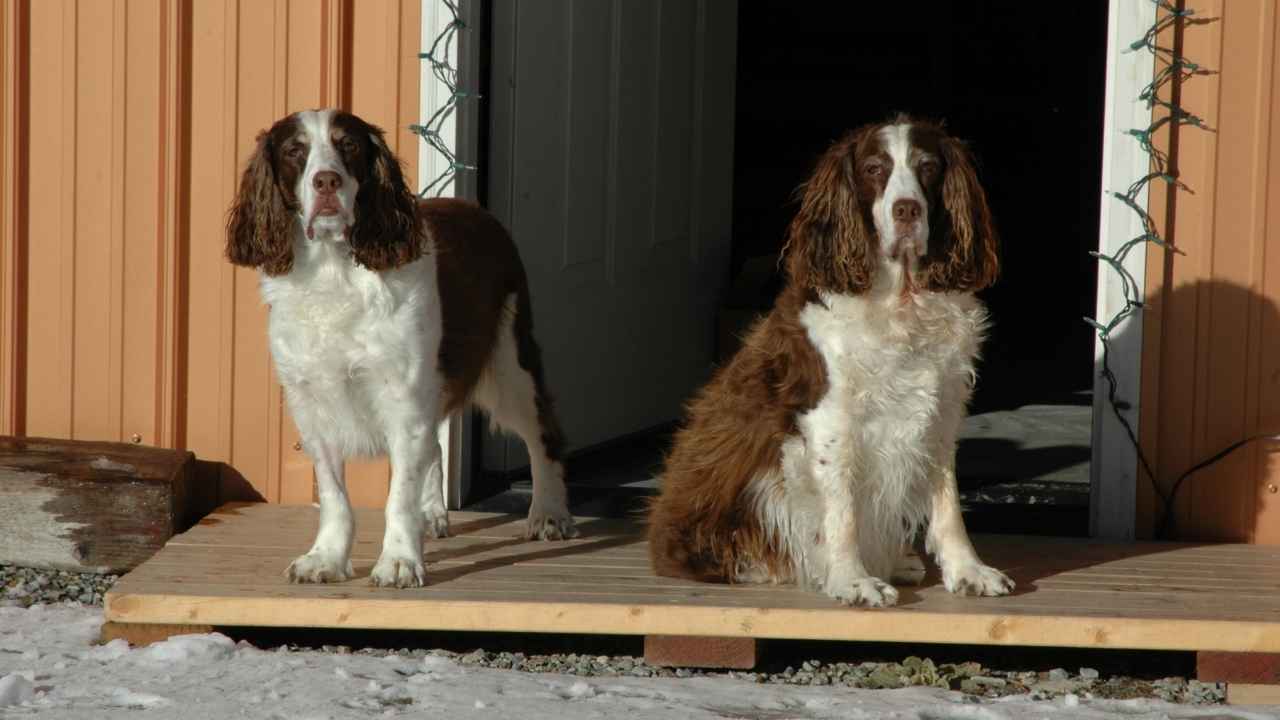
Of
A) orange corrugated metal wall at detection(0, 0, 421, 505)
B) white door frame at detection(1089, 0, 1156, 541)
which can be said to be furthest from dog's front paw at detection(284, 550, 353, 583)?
white door frame at detection(1089, 0, 1156, 541)

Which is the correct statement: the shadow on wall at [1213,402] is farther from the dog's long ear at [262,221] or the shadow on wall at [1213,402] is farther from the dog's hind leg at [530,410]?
the dog's long ear at [262,221]

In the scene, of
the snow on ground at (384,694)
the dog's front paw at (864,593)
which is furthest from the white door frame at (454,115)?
the dog's front paw at (864,593)

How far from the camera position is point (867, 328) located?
4461 mm

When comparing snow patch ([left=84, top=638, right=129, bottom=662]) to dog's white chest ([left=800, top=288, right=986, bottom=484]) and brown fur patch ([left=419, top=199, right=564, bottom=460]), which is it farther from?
dog's white chest ([left=800, top=288, right=986, bottom=484])

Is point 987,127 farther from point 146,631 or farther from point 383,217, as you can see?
point 146,631

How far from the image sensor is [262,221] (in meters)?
4.56

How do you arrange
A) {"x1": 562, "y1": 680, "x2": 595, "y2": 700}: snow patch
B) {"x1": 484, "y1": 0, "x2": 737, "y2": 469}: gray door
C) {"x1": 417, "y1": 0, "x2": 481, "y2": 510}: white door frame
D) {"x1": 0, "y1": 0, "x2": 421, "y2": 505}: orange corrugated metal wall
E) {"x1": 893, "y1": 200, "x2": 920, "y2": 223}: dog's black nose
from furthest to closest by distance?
{"x1": 484, "y1": 0, "x2": 737, "y2": 469}: gray door → {"x1": 0, "y1": 0, "x2": 421, "y2": 505}: orange corrugated metal wall → {"x1": 417, "y1": 0, "x2": 481, "y2": 510}: white door frame → {"x1": 893, "y1": 200, "x2": 920, "y2": 223}: dog's black nose → {"x1": 562, "y1": 680, "x2": 595, "y2": 700}: snow patch

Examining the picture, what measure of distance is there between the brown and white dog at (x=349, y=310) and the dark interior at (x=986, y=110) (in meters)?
5.95

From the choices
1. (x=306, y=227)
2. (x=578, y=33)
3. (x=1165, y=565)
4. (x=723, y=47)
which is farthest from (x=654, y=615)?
(x=723, y=47)

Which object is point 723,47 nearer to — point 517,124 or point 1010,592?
point 517,124

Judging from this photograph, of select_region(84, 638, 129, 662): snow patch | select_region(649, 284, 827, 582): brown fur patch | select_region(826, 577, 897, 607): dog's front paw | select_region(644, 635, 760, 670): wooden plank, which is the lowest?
select_region(84, 638, 129, 662): snow patch

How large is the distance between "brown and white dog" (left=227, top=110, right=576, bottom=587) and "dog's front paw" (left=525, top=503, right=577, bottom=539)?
0.65 metres

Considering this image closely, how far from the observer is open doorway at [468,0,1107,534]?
9.70 meters

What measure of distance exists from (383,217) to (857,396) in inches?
53.9
